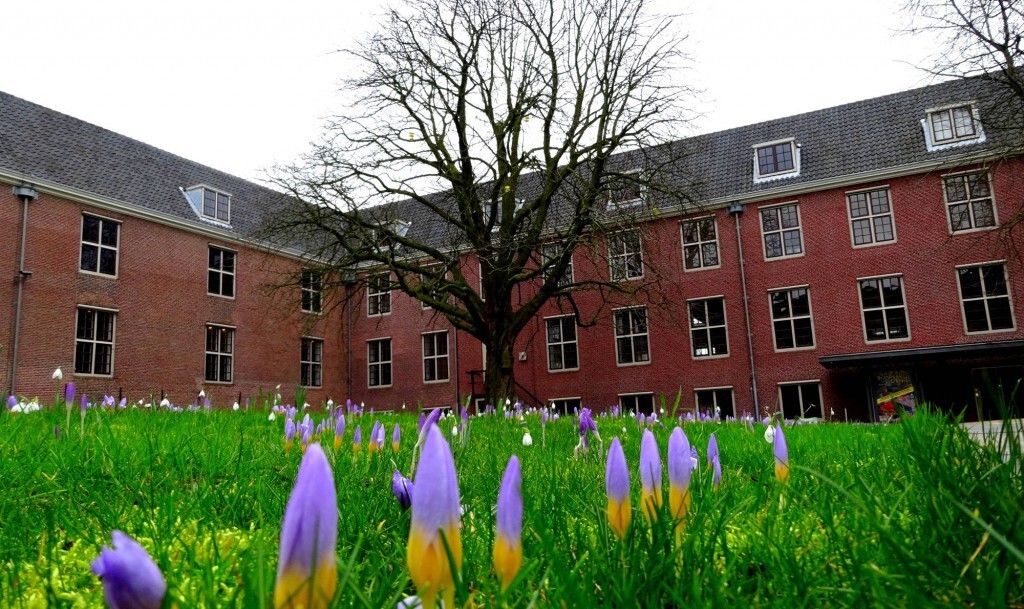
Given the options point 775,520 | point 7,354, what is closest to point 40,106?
point 7,354

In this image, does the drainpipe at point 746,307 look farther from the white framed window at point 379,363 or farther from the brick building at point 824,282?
the white framed window at point 379,363


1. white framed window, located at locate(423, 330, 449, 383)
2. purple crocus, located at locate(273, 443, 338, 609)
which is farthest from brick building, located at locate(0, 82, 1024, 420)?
purple crocus, located at locate(273, 443, 338, 609)

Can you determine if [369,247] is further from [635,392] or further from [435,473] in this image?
[435,473]

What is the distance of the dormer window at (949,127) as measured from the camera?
22.9m

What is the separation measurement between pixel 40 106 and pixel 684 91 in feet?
79.7

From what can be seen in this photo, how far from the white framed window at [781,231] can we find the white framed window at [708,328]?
2717mm

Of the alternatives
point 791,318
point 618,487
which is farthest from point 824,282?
point 618,487

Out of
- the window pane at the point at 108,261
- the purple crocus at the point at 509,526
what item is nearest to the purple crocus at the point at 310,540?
the purple crocus at the point at 509,526

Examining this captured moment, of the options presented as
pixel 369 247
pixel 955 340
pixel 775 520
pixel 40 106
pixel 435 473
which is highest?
pixel 40 106

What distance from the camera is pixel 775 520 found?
6.37ft

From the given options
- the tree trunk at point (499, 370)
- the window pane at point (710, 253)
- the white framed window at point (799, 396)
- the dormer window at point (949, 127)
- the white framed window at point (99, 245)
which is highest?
the dormer window at point (949, 127)

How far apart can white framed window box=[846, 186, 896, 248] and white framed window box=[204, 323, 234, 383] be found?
25237 mm

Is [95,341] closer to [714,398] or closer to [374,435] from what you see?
[714,398]

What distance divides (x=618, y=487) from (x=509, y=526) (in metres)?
0.33
